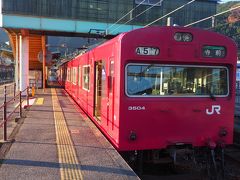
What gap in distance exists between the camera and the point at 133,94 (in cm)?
661

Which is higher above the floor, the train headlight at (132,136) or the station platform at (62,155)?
the train headlight at (132,136)

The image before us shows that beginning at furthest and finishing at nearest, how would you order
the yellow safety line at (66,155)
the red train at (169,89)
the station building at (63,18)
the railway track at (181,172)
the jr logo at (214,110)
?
the station building at (63,18) → the railway track at (181,172) → the jr logo at (214,110) → the red train at (169,89) → the yellow safety line at (66,155)

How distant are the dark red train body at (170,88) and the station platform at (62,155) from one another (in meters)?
0.56

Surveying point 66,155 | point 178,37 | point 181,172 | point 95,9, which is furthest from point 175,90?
point 95,9

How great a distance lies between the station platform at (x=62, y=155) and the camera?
17.6 feet

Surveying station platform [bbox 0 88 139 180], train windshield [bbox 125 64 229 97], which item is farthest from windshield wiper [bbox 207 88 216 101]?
station platform [bbox 0 88 139 180]

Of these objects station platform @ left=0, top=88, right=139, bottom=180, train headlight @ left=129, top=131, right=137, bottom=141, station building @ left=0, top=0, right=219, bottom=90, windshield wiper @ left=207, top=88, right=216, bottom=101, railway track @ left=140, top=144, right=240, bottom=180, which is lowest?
railway track @ left=140, top=144, right=240, bottom=180

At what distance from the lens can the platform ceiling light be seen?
6.72 metres

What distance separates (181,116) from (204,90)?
2.44 feet

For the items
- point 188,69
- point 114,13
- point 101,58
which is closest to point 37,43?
point 114,13

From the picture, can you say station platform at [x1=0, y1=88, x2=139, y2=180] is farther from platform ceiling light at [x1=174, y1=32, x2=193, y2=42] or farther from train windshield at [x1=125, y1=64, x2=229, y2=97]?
platform ceiling light at [x1=174, y1=32, x2=193, y2=42]

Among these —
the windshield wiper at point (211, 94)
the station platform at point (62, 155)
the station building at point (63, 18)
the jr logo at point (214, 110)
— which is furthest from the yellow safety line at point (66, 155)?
the station building at point (63, 18)

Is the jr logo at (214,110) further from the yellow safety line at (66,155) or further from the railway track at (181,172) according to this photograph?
the yellow safety line at (66,155)

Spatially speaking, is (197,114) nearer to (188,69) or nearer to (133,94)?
(188,69)
